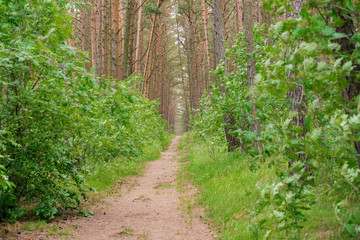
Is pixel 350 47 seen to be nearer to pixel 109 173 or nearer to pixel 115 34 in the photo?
pixel 109 173

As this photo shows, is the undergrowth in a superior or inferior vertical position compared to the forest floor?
superior

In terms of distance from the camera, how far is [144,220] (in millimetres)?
5633

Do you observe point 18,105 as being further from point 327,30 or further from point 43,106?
point 327,30

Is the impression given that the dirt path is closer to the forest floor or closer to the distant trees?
the forest floor

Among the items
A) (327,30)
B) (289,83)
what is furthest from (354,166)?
(327,30)

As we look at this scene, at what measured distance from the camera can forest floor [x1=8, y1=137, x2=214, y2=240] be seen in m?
4.77

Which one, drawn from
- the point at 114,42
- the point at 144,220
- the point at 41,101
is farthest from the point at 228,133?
the point at 114,42

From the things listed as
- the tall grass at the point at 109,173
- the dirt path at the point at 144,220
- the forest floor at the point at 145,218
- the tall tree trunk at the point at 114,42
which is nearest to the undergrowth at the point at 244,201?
the forest floor at the point at 145,218

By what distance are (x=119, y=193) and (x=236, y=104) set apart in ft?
11.9

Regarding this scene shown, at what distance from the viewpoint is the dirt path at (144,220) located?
4801 millimetres

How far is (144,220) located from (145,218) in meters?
0.11

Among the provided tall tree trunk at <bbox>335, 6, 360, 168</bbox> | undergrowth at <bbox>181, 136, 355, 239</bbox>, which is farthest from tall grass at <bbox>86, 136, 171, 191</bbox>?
tall tree trunk at <bbox>335, 6, 360, 168</bbox>

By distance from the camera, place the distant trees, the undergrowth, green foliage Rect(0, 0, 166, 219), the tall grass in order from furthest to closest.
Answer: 1. the distant trees
2. the tall grass
3. green foliage Rect(0, 0, 166, 219)
4. the undergrowth

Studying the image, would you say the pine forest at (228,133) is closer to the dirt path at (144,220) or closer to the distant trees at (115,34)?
the dirt path at (144,220)
